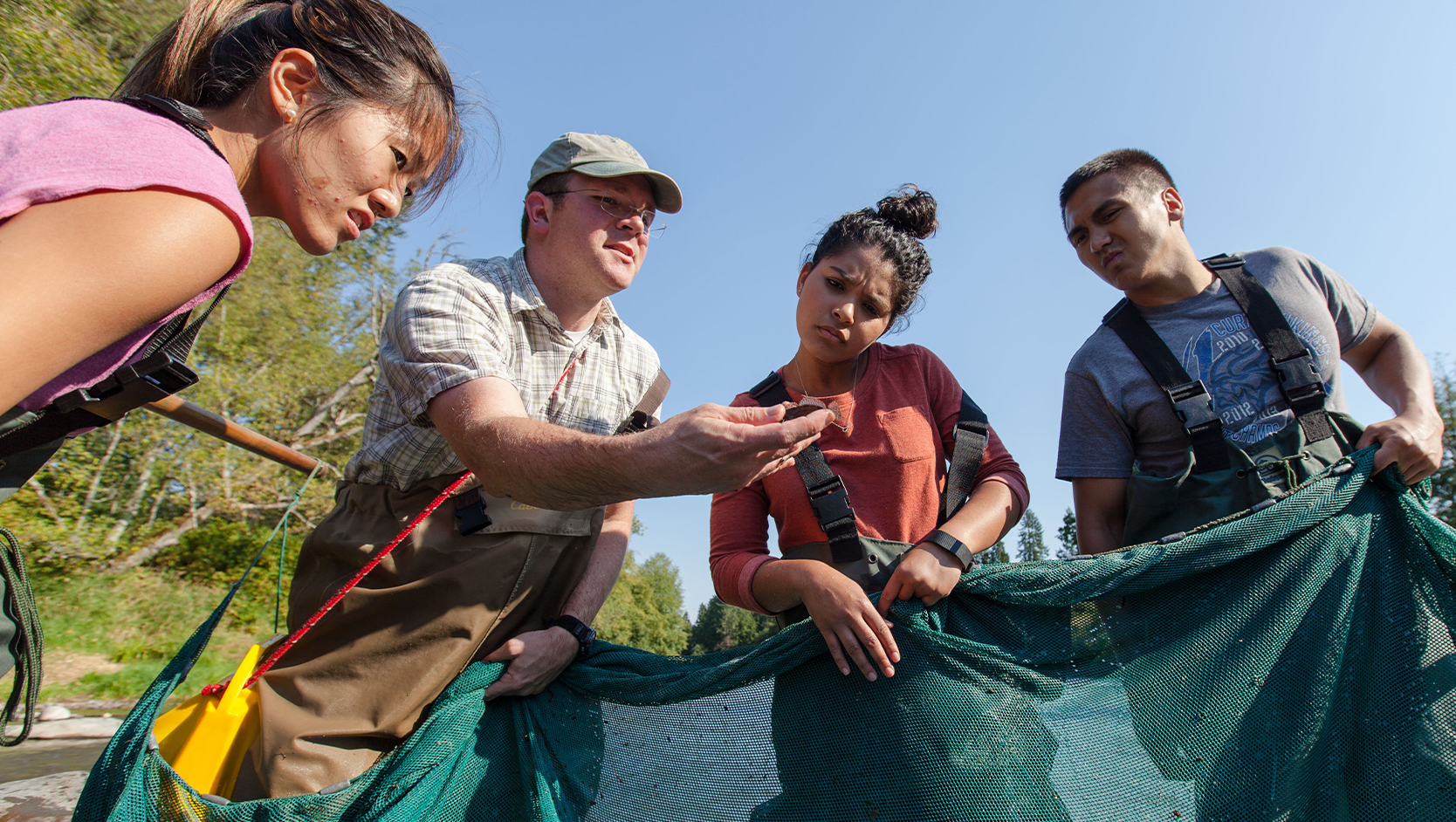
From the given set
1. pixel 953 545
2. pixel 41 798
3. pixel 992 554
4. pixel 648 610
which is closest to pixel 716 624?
pixel 648 610

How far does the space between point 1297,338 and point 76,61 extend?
1582 cm

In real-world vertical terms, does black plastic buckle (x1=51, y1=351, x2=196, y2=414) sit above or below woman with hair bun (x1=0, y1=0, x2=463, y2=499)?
below

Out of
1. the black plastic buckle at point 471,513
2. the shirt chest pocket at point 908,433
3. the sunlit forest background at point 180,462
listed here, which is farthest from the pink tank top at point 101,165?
the sunlit forest background at point 180,462

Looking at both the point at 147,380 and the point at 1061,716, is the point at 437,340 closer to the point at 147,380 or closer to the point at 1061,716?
the point at 147,380

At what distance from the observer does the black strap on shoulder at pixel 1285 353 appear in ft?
7.61

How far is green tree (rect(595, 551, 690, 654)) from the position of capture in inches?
1193

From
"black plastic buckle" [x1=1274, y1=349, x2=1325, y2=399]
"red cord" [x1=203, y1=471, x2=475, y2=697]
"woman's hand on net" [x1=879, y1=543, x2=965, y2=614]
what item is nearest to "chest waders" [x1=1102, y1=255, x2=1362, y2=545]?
"black plastic buckle" [x1=1274, y1=349, x2=1325, y2=399]

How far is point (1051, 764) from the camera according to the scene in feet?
5.33

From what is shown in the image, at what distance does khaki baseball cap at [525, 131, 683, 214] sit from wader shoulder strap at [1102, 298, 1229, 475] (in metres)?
1.74

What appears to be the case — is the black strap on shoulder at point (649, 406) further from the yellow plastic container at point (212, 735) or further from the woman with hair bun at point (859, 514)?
the yellow plastic container at point (212, 735)

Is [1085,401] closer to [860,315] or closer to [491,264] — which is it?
[860,315]

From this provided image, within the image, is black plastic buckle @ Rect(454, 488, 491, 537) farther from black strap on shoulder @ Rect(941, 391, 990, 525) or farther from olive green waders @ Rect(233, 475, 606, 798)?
black strap on shoulder @ Rect(941, 391, 990, 525)

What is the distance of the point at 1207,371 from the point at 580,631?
2.29 meters

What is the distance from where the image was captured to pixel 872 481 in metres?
2.28
